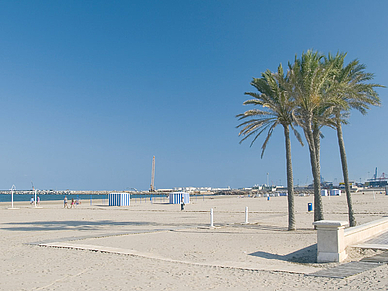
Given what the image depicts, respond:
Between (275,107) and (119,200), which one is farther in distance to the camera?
(119,200)

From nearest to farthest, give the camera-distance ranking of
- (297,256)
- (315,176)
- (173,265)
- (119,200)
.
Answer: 1. (173,265)
2. (297,256)
3. (315,176)
4. (119,200)

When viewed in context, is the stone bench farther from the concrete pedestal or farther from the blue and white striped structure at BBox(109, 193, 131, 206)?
the blue and white striped structure at BBox(109, 193, 131, 206)

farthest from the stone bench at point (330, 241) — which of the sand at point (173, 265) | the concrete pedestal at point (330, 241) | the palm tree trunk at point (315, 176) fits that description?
the palm tree trunk at point (315, 176)

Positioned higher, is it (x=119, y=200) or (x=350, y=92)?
(x=350, y=92)

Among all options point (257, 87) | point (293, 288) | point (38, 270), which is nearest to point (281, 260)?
point (293, 288)

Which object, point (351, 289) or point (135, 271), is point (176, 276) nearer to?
point (135, 271)

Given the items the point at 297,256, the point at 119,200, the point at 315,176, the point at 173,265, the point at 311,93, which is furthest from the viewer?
the point at 119,200

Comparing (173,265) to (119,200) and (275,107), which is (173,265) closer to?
(275,107)

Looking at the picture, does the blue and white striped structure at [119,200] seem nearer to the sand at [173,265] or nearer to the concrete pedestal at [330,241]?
the sand at [173,265]

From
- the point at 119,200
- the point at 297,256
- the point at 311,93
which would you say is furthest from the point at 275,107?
the point at 119,200

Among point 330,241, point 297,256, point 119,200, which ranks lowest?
point 119,200

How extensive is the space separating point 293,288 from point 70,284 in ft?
14.7

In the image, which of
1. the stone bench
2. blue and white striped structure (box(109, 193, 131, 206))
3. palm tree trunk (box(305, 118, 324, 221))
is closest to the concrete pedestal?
the stone bench

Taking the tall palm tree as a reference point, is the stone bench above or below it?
below
